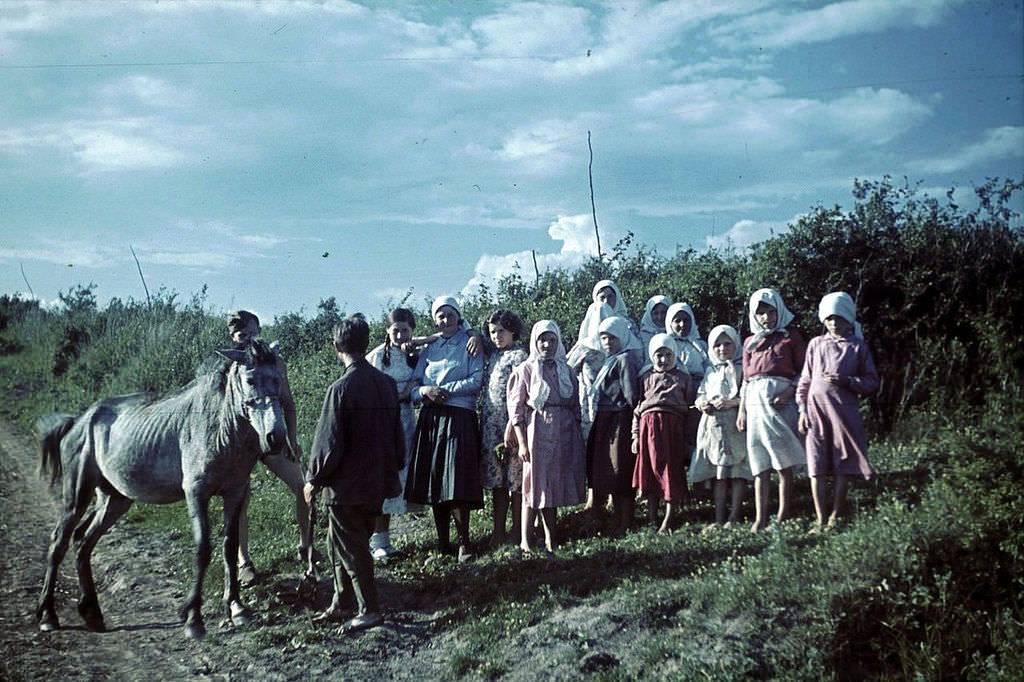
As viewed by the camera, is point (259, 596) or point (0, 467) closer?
point (259, 596)

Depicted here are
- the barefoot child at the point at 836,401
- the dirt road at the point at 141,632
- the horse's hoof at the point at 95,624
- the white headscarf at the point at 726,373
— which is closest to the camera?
the dirt road at the point at 141,632

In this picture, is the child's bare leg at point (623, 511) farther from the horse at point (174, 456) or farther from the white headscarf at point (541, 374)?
the horse at point (174, 456)

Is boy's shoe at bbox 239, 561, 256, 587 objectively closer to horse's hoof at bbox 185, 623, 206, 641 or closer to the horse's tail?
horse's hoof at bbox 185, 623, 206, 641

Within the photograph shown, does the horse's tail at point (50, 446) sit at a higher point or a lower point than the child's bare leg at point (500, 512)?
higher

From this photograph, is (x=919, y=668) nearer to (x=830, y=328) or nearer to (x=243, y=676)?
(x=830, y=328)

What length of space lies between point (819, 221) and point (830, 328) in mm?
3707

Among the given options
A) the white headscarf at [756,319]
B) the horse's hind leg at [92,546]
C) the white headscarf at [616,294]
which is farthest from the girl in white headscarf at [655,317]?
the horse's hind leg at [92,546]

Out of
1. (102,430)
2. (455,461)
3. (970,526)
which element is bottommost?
(970,526)

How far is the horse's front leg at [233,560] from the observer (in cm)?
625

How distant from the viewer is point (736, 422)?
735 cm

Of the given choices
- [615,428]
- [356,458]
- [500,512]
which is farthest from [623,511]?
[356,458]

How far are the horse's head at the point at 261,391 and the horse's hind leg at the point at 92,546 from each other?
5.61ft

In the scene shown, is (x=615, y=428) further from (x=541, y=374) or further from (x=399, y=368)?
(x=399, y=368)

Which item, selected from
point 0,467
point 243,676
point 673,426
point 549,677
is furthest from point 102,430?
point 673,426
